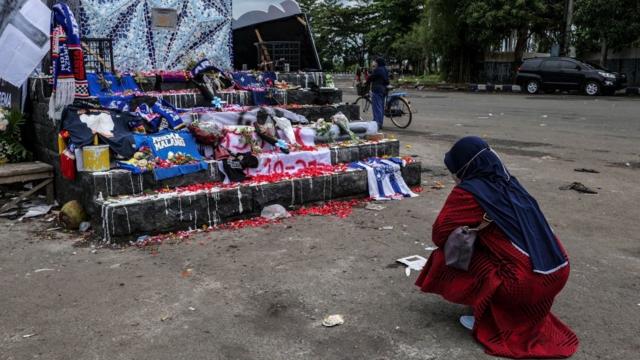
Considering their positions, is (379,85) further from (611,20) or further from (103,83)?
(611,20)

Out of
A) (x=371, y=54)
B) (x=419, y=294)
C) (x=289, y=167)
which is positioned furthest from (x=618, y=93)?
(x=371, y=54)

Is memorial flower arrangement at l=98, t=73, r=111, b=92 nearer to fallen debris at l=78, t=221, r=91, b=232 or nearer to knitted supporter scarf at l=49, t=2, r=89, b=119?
knitted supporter scarf at l=49, t=2, r=89, b=119

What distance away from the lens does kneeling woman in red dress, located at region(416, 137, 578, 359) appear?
3363mm

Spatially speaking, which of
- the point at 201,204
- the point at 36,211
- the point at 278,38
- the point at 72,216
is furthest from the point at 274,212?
the point at 278,38

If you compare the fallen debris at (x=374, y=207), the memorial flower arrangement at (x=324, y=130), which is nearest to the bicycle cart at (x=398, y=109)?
the memorial flower arrangement at (x=324, y=130)

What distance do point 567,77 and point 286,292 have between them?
2360 cm

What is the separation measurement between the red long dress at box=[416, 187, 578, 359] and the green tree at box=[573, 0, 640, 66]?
25.0 metres

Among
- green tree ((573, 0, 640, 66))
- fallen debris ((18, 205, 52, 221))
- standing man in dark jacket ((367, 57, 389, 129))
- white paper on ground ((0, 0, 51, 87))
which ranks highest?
green tree ((573, 0, 640, 66))

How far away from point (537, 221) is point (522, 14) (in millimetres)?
27389

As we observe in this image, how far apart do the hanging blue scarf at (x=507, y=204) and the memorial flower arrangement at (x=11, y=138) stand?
21.1 ft

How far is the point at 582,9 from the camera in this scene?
1003 inches

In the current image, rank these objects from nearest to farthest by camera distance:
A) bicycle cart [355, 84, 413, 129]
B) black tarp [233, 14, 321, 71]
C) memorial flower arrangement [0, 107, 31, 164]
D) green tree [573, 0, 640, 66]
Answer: memorial flower arrangement [0, 107, 31, 164] < black tarp [233, 14, 321, 71] < bicycle cart [355, 84, 413, 129] < green tree [573, 0, 640, 66]

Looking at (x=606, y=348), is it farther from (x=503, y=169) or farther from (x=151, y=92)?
(x=151, y=92)

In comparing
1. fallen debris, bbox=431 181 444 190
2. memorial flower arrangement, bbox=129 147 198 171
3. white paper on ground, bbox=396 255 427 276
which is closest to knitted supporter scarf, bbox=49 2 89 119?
memorial flower arrangement, bbox=129 147 198 171
